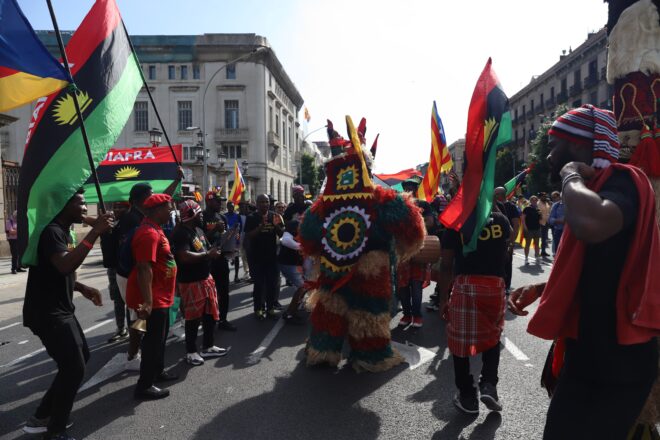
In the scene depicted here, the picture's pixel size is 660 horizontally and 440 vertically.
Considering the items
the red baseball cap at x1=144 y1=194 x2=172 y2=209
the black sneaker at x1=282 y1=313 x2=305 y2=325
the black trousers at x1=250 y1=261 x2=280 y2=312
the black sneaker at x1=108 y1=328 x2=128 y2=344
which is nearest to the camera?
the red baseball cap at x1=144 y1=194 x2=172 y2=209

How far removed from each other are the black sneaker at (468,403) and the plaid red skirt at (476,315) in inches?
13.1

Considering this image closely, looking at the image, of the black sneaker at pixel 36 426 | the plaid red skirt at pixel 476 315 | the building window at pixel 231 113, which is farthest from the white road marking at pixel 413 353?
the building window at pixel 231 113

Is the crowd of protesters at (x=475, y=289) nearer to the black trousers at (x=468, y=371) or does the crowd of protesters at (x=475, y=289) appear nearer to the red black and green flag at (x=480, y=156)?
the black trousers at (x=468, y=371)

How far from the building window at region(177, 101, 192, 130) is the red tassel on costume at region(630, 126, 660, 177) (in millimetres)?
44464

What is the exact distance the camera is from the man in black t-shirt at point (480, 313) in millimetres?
3469

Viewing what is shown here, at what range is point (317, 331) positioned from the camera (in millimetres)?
4602

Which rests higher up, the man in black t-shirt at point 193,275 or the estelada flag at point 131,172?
the estelada flag at point 131,172

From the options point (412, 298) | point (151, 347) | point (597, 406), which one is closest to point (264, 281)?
point (412, 298)

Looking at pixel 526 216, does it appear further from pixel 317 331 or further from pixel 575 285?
A: pixel 575 285

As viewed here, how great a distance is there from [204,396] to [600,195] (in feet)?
11.7

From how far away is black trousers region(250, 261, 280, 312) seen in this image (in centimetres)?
675

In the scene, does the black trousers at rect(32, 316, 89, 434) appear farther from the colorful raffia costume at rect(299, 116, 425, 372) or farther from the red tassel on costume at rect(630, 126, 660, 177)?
the red tassel on costume at rect(630, 126, 660, 177)

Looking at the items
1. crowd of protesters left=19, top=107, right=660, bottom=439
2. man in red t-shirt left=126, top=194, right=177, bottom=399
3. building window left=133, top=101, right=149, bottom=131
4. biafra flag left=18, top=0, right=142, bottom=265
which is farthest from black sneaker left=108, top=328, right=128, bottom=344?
building window left=133, top=101, right=149, bottom=131

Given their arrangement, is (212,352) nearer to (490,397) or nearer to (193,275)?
(193,275)
